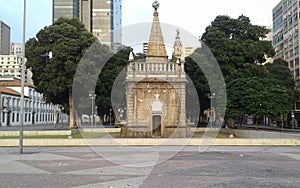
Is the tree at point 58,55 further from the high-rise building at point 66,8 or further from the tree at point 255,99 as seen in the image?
the high-rise building at point 66,8

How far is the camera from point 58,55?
4831 cm

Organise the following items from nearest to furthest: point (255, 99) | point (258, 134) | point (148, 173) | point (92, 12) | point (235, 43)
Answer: point (148, 173) < point (258, 134) < point (255, 99) < point (235, 43) < point (92, 12)

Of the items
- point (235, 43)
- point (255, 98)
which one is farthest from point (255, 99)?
point (235, 43)

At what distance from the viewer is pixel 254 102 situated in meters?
44.6

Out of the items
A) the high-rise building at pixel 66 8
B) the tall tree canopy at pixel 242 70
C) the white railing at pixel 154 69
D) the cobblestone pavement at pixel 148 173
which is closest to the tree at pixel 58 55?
the white railing at pixel 154 69

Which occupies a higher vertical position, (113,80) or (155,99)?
(113,80)

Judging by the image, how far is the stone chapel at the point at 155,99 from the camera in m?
41.5

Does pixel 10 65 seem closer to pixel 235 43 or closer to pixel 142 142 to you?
pixel 235 43

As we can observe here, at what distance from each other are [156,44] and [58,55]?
13.4 metres

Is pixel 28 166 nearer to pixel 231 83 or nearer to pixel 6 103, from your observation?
pixel 231 83

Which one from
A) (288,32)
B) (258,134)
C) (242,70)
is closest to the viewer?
(258,134)

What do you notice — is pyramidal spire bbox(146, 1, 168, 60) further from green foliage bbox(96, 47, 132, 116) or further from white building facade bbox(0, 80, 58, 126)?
white building facade bbox(0, 80, 58, 126)

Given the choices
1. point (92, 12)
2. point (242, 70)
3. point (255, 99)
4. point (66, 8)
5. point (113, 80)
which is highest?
point (66, 8)

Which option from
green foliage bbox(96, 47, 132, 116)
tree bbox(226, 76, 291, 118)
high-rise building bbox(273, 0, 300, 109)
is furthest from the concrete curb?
Answer: high-rise building bbox(273, 0, 300, 109)
